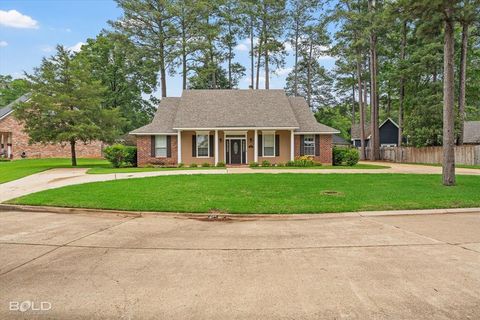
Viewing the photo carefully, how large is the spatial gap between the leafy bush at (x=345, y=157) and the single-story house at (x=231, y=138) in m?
0.73

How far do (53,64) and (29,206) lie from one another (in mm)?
16773

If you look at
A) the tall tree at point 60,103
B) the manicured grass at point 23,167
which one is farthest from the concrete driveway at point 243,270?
the tall tree at point 60,103

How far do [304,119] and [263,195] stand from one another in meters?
15.3

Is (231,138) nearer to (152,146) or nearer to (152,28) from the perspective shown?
Result: (152,146)

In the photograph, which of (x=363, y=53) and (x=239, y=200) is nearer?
(x=239, y=200)

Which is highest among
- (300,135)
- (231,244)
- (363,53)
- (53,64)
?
(363,53)

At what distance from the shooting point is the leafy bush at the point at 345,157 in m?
22.1

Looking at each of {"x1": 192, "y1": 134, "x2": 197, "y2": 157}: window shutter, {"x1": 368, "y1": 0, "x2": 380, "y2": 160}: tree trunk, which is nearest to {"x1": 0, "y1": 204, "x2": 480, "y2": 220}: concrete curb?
{"x1": 192, "y1": 134, "x2": 197, "y2": 157}: window shutter

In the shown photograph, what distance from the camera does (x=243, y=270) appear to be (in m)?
3.96

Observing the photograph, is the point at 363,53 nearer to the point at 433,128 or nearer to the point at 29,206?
the point at 433,128

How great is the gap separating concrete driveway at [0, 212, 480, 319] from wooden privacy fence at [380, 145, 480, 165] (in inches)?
787

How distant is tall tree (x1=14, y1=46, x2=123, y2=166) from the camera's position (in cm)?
2084

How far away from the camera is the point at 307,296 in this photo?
127 inches

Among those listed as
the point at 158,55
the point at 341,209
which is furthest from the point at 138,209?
the point at 158,55
